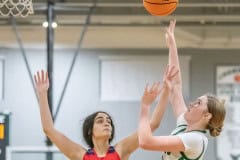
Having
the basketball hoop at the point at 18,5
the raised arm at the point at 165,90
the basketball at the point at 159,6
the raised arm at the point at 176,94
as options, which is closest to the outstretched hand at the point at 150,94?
the raised arm at the point at 165,90

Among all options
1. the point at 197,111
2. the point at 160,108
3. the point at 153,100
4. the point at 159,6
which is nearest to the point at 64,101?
the point at 159,6

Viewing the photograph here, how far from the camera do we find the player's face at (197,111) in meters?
2.43

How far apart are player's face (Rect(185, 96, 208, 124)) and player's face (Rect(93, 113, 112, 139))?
459 mm

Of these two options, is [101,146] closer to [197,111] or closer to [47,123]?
[47,123]

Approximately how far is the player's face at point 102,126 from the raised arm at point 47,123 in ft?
0.38

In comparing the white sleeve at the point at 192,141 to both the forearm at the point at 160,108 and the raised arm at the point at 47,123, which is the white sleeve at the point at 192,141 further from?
the raised arm at the point at 47,123

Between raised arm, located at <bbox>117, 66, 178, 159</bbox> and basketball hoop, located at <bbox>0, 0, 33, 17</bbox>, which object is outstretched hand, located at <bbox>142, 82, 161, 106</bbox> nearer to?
raised arm, located at <bbox>117, 66, 178, 159</bbox>

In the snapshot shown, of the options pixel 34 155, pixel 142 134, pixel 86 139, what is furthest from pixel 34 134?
pixel 142 134

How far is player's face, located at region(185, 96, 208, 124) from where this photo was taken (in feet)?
7.96

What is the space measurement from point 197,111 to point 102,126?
544mm

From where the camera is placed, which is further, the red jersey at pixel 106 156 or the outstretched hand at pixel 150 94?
the red jersey at pixel 106 156

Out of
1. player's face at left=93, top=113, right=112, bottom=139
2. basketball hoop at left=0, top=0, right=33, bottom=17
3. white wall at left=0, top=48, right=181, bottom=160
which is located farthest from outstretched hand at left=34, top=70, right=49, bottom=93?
white wall at left=0, top=48, right=181, bottom=160

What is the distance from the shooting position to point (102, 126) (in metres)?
2.75

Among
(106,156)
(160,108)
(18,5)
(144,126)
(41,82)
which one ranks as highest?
(18,5)
